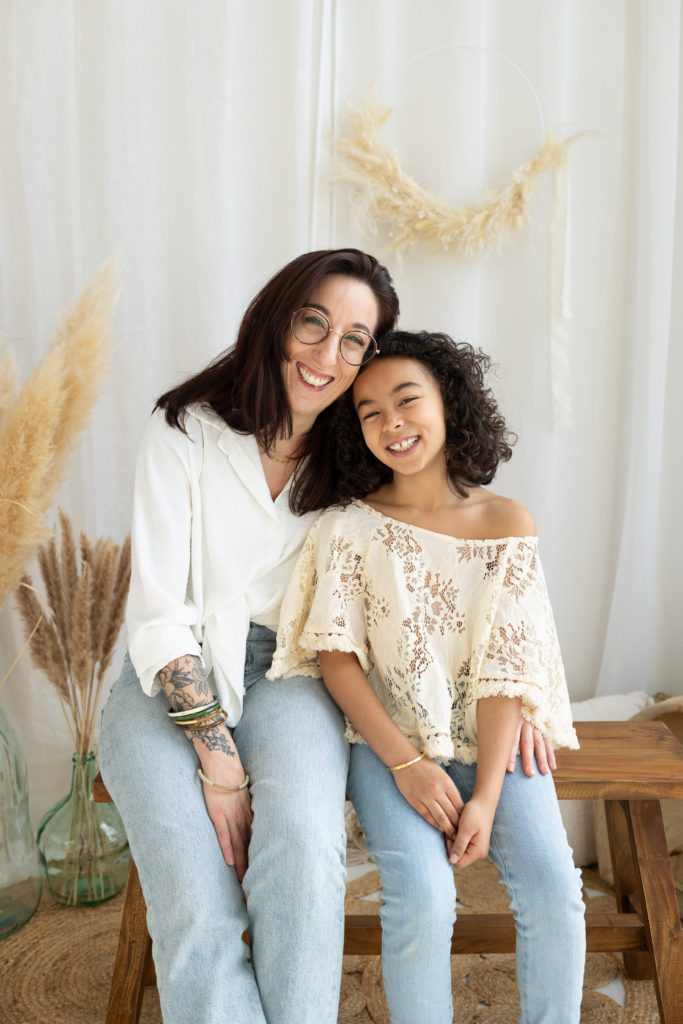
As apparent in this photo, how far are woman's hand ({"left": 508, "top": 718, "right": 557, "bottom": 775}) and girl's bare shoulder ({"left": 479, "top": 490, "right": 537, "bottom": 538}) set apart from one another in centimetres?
34

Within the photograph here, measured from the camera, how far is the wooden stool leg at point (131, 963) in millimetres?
1584

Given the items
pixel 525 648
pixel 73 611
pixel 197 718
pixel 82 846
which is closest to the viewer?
pixel 197 718

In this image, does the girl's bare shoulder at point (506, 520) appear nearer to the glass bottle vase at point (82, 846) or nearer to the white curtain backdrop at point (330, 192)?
the white curtain backdrop at point (330, 192)

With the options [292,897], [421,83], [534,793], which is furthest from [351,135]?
[292,897]

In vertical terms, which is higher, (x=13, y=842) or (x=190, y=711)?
(x=190, y=711)

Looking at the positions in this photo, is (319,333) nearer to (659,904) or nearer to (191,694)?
(191,694)

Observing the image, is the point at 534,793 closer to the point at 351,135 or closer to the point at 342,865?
the point at 342,865

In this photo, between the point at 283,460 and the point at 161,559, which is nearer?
the point at 161,559

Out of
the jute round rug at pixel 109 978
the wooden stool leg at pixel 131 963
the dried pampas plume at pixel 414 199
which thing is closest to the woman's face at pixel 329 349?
the dried pampas plume at pixel 414 199

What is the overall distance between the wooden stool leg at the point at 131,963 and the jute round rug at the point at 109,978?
0.47 ft

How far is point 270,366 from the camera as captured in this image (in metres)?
1.66

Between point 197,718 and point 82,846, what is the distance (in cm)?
90

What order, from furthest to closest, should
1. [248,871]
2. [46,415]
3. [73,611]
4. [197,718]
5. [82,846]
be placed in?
[82,846] < [73,611] < [46,415] < [197,718] < [248,871]

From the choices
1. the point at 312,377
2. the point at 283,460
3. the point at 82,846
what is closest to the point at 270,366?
the point at 312,377
